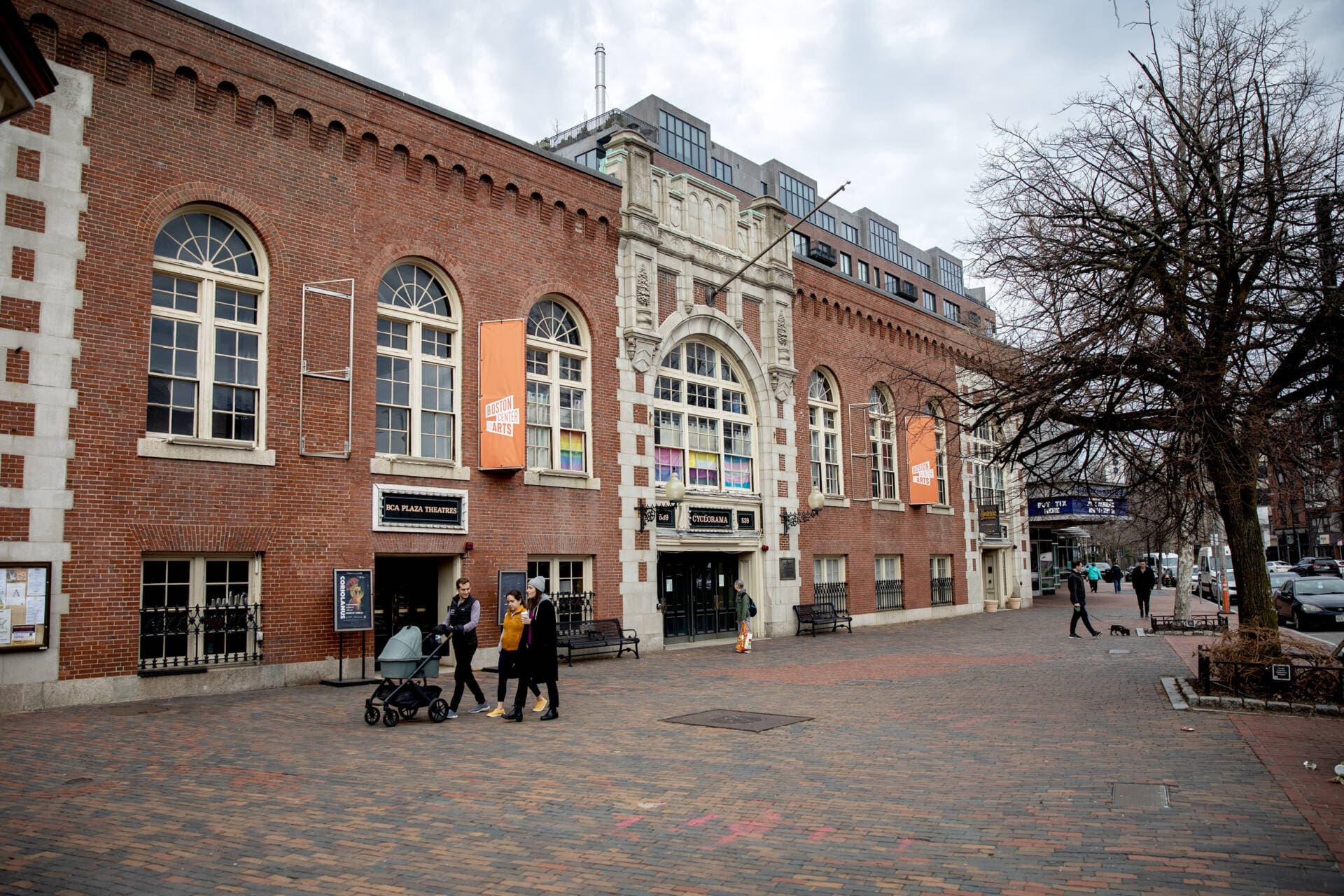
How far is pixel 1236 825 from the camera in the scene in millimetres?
6734

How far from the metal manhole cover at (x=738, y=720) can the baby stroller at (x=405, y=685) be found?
2940 mm

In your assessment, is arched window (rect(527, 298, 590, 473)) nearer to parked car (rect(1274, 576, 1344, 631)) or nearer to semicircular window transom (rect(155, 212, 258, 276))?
semicircular window transom (rect(155, 212, 258, 276))

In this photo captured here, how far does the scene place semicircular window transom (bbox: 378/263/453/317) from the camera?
58.5 ft

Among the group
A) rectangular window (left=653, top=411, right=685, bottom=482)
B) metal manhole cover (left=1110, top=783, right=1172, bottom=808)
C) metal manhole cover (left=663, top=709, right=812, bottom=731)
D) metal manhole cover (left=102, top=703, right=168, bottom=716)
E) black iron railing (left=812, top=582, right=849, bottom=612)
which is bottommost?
metal manhole cover (left=663, top=709, right=812, bottom=731)

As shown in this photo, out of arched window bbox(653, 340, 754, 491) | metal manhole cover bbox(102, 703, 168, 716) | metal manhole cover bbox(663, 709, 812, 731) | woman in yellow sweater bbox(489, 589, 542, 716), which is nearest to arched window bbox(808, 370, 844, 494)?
arched window bbox(653, 340, 754, 491)

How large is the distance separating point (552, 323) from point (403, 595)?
21.5 feet

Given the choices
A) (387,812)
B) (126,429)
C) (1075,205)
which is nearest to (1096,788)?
(387,812)

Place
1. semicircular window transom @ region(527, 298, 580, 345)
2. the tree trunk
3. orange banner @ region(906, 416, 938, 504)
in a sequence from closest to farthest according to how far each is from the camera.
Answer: the tree trunk
semicircular window transom @ region(527, 298, 580, 345)
orange banner @ region(906, 416, 938, 504)

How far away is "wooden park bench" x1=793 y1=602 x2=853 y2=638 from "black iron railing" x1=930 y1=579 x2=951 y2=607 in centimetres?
697

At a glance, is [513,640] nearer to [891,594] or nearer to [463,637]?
[463,637]

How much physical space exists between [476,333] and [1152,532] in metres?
12.4

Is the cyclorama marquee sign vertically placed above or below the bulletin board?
above

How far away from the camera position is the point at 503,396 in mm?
18406

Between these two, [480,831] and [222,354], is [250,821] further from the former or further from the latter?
[222,354]
